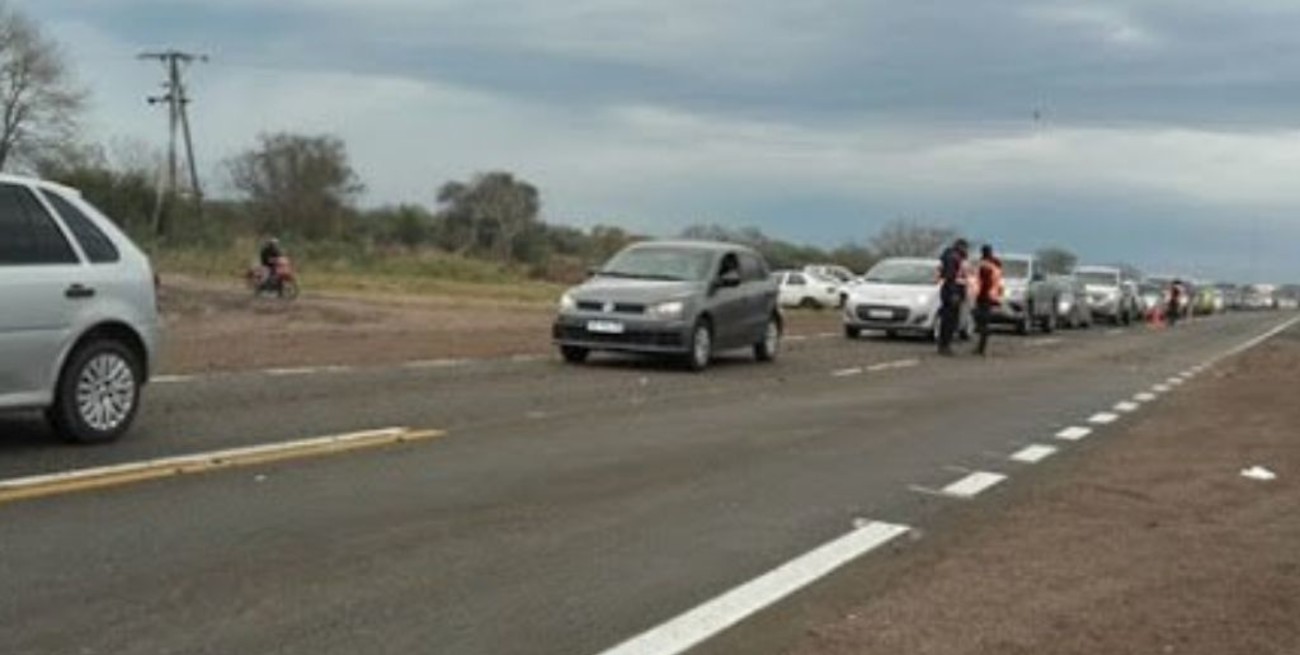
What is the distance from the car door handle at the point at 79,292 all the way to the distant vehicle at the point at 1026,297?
97.1ft

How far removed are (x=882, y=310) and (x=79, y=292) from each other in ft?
75.2

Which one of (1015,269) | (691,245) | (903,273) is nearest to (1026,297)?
(1015,269)

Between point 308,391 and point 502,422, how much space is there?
289cm

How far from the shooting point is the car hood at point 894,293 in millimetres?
32844

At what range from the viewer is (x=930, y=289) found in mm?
33031

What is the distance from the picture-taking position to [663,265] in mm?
23312

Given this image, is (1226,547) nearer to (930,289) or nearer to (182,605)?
(182,605)

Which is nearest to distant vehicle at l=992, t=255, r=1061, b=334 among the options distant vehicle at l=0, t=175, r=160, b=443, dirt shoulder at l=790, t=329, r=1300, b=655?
dirt shoulder at l=790, t=329, r=1300, b=655

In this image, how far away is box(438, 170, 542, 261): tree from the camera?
107062mm

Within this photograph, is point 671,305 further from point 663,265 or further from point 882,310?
point 882,310

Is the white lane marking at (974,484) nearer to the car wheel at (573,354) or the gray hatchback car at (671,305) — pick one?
the gray hatchback car at (671,305)

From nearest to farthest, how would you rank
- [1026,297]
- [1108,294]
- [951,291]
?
[951,291]
[1026,297]
[1108,294]

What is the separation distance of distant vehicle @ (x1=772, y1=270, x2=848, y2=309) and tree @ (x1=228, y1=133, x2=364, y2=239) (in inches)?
1627

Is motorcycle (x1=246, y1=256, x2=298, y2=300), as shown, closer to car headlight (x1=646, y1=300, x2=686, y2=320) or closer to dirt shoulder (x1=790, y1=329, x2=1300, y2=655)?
car headlight (x1=646, y1=300, x2=686, y2=320)
